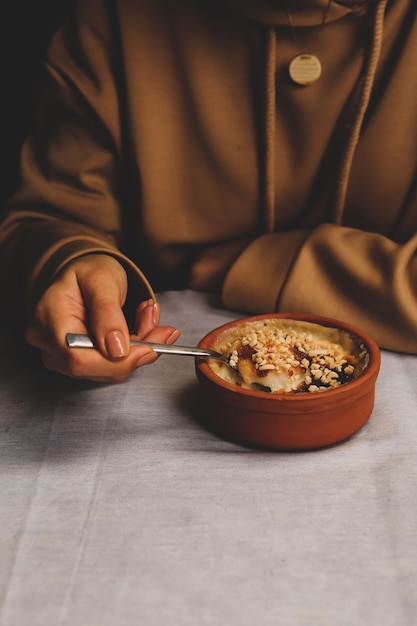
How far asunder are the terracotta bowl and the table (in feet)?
0.06

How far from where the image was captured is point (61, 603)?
1.82ft

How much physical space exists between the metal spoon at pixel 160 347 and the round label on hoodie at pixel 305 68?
0.49 metres

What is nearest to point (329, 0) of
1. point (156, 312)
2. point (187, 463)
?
point (156, 312)

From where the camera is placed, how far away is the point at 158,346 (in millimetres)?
753

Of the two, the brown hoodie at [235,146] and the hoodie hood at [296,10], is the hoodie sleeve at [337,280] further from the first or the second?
the hoodie hood at [296,10]

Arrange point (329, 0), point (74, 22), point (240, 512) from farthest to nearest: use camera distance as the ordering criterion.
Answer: point (74, 22), point (329, 0), point (240, 512)

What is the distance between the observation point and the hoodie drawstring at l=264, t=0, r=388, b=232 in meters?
1.01

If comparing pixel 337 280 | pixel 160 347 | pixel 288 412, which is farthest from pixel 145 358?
pixel 337 280

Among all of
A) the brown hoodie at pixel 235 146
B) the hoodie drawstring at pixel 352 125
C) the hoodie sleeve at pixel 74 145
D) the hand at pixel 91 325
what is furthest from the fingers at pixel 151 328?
the hoodie drawstring at pixel 352 125

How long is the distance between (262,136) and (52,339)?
53cm

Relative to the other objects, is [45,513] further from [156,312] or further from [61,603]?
[156,312]

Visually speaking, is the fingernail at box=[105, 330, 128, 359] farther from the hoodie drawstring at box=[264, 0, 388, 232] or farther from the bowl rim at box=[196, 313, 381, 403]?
the hoodie drawstring at box=[264, 0, 388, 232]

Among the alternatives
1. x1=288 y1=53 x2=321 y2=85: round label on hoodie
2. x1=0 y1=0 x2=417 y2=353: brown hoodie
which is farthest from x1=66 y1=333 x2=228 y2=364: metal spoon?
x1=288 y1=53 x2=321 y2=85: round label on hoodie

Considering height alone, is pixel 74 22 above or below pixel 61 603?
above
